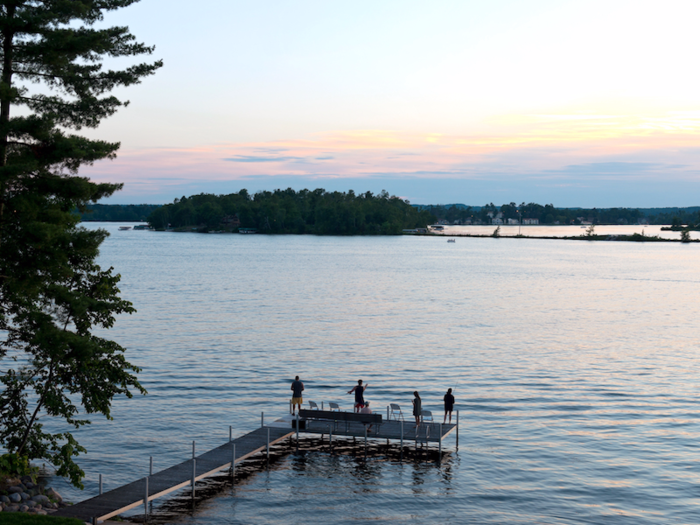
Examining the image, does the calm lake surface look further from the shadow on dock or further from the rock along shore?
the rock along shore

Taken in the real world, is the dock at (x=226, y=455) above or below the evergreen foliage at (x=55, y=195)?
below

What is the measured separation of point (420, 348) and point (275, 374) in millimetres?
14324

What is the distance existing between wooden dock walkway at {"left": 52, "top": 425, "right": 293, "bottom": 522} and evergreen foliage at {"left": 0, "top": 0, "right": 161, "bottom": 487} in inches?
56.5

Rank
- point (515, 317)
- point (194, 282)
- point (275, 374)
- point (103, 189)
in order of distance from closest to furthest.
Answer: point (103, 189) → point (275, 374) → point (515, 317) → point (194, 282)

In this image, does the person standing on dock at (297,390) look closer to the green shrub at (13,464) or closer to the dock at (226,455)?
the dock at (226,455)

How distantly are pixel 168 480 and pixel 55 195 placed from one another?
9.36 metres

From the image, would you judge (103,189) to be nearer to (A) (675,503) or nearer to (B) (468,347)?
(A) (675,503)

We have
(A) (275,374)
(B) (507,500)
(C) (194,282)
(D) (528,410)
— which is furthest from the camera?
(C) (194,282)

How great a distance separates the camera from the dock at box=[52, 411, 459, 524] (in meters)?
18.6

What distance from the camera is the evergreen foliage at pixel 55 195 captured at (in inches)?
707

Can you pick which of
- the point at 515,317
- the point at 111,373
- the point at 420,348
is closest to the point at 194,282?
the point at 515,317

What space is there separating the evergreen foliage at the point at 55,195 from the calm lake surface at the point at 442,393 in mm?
4921

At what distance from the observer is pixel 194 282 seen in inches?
4080

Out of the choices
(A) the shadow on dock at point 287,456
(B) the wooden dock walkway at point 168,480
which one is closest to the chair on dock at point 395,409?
(A) the shadow on dock at point 287,456
